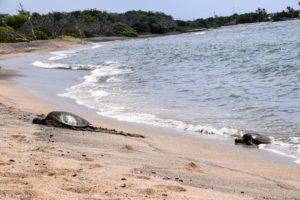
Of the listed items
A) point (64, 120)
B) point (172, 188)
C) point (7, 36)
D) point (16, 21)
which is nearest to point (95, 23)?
point (16, 21)

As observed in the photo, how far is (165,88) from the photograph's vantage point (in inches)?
599

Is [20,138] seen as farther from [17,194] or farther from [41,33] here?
[41,33]

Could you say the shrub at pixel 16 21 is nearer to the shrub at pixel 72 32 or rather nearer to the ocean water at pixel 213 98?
the shrub at pixel 72 32

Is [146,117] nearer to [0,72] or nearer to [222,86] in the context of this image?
[222,86]

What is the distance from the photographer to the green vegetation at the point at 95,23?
Result: 68.2 metres

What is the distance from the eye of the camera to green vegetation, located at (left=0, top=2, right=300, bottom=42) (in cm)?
6817

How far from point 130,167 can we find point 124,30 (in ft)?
267

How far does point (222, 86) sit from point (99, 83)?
204 inches

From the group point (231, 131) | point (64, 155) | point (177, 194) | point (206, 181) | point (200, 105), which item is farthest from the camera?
point (200, 105)

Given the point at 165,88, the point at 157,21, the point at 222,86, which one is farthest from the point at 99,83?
the point at 157,21

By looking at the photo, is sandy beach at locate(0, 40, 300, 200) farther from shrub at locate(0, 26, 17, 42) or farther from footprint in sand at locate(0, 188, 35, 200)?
shrub at locate(0, 26, 17, 42)

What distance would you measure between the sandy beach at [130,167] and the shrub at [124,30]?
76463 mm

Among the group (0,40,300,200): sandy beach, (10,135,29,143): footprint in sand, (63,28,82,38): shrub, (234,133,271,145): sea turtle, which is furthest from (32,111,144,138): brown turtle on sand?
(63,28,82,38): shrub

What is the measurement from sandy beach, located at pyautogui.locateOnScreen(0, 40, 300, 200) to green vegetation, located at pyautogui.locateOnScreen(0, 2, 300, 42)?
5229cm
